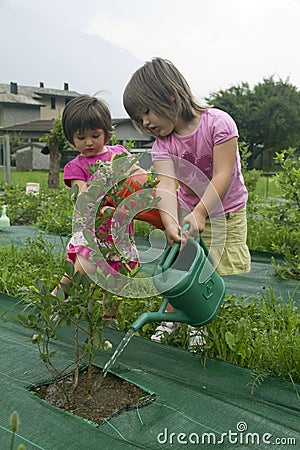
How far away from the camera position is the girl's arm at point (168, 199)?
1839 millimetres

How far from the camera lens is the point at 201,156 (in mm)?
2188

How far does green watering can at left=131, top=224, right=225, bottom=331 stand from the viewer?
157cm

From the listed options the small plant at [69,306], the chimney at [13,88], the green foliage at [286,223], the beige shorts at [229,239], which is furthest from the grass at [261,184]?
the chimney at [13,88]

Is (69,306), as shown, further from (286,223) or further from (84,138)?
(286,223)

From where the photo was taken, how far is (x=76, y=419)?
146 cm

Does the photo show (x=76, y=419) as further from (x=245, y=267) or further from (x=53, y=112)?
(x=53, y=112)

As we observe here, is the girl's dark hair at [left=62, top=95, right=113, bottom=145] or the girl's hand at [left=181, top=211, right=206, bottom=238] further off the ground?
the girl's dark hair at [left=62, top=95, right=113, bottom=145]

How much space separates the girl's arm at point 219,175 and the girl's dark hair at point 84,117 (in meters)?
0.58

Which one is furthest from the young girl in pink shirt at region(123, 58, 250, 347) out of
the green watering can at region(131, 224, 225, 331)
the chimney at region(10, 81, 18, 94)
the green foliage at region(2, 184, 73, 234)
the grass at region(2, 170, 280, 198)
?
the chimney at region(10, 81, 18, 94)

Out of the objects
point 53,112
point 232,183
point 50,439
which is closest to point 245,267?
point 232,183

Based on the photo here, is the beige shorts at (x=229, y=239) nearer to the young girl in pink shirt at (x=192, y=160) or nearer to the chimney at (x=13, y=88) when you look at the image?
the young girl in pink shirt at (x=192, y=160)

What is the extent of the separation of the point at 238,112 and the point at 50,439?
26079 mm

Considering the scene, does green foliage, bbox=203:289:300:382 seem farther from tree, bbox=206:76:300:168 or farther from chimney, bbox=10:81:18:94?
chimney, bbox=10:81:18:94

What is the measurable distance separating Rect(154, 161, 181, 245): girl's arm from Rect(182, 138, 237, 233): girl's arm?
0.12 m
